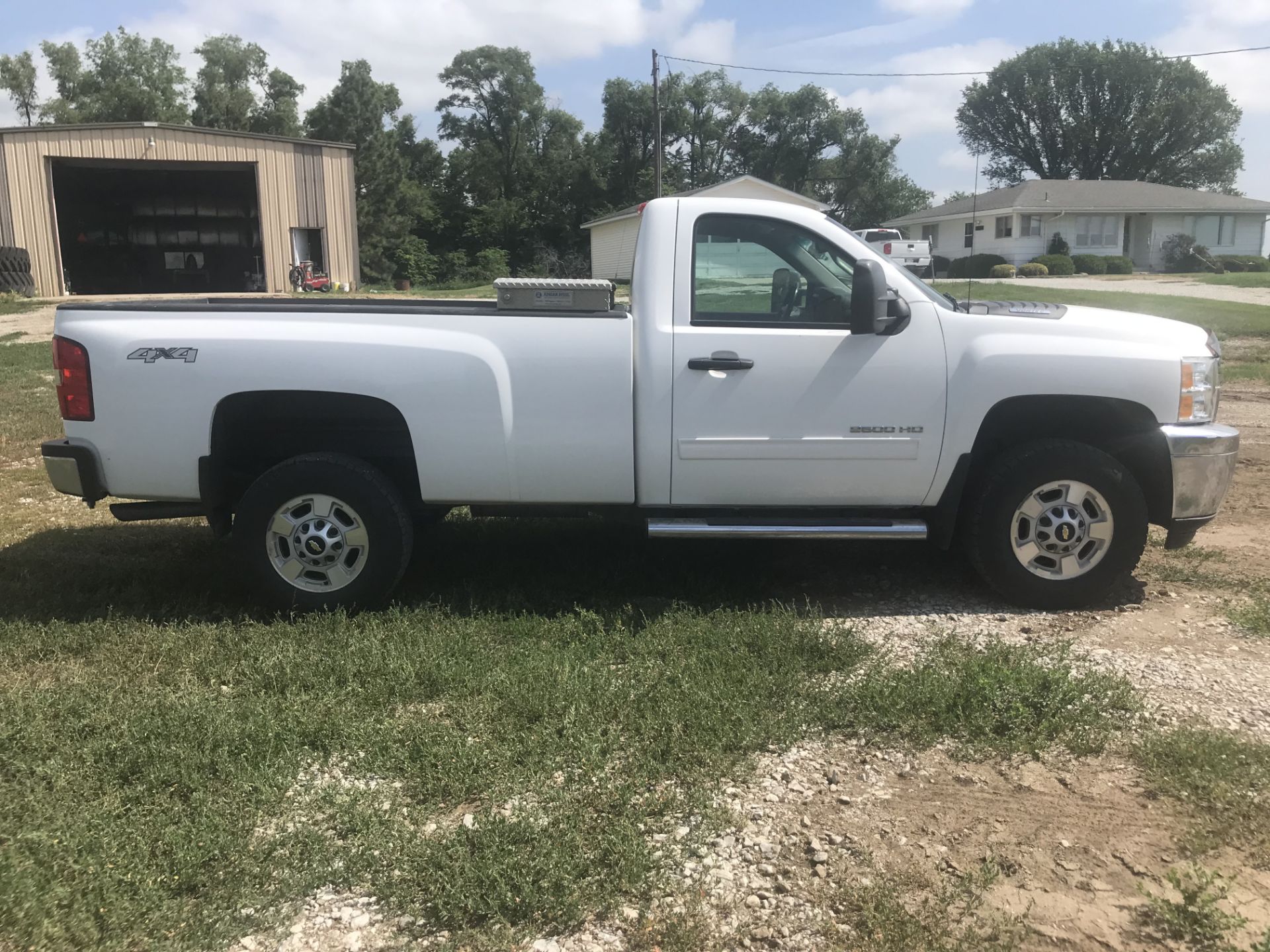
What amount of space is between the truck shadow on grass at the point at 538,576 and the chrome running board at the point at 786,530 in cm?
40

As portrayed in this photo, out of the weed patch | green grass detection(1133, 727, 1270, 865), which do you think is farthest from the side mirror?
green grass detection(1133, 727, 1270, 865)

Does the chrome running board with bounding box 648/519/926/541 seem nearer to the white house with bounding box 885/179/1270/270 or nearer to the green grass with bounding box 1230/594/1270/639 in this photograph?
the green grass with bounding box 1230/594/1270/639

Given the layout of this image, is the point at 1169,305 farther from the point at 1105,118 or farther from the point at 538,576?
the point at 1105,118

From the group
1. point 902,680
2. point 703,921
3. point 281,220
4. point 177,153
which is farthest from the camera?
point 281,220

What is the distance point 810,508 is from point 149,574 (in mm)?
3631

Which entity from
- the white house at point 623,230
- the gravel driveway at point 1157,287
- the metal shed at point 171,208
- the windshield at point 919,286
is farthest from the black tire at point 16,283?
the windshield at point 919,286

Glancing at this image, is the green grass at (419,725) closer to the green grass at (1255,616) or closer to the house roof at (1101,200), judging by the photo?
the green grass at (1255,616)

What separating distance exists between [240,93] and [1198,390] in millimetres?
67113

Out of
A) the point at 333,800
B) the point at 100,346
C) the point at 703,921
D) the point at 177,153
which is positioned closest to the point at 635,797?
the point at 703,921

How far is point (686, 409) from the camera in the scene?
4.86 meters

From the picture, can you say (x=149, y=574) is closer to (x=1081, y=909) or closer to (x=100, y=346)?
(x=100, y=346)

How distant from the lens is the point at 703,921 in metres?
2.79

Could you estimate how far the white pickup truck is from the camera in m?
4.78

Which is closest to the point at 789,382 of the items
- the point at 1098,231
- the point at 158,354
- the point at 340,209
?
the point at 158,354
